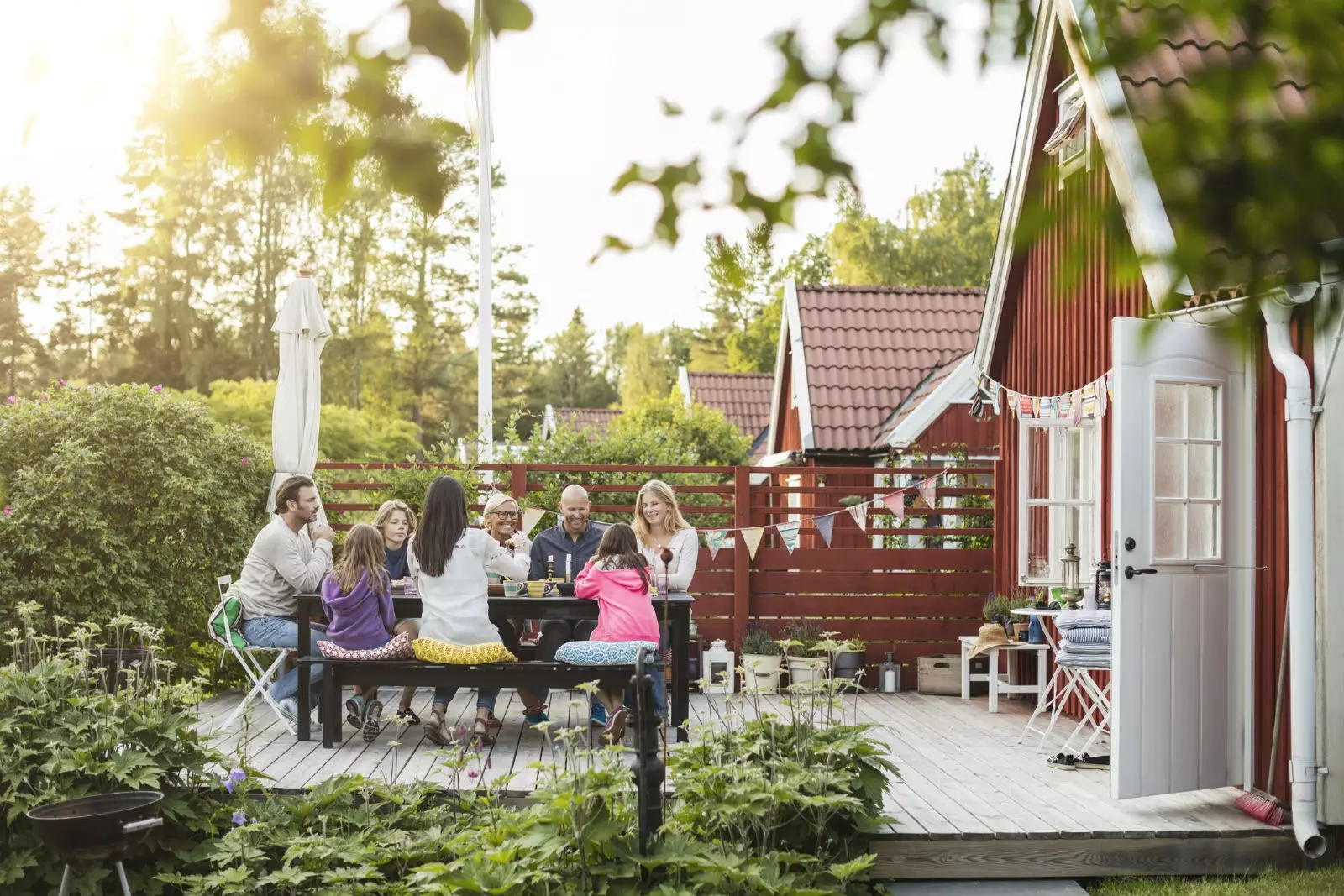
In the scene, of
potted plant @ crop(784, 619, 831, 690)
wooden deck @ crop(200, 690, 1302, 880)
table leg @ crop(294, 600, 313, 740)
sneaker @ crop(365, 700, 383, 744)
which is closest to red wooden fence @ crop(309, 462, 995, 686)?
potted plant @ crop(784, 619, 831, 690)

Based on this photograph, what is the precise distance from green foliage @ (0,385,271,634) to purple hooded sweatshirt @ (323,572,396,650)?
214 centimetres

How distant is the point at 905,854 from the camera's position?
16.9 ft

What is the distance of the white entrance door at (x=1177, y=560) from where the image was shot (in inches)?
221

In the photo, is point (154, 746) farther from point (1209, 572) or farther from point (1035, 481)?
point (1035, 481)

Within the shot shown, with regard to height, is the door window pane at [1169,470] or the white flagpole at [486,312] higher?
the white flagpole at [486,312]

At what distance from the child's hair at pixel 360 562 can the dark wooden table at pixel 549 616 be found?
1.10 feet

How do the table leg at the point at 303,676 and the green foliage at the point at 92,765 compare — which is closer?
the green foliage at the point at 92,765

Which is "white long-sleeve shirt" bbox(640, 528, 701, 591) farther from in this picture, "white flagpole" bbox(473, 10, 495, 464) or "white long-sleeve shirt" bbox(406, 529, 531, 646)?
"white flagpole" bbox(473, 10, 495, 464)

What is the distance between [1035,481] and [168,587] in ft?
19.2

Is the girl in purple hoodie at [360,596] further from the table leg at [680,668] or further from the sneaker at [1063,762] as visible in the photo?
the sneaker at [1063,762]

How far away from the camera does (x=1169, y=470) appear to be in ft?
19.3

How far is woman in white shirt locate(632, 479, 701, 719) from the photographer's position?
7434 mm

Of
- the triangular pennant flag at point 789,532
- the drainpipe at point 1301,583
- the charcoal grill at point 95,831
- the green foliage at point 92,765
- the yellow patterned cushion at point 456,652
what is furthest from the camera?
the triangular pennant flag at point 789,532

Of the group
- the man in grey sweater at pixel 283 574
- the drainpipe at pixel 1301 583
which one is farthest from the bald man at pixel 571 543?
the drainpipe at pixel 1301 583
